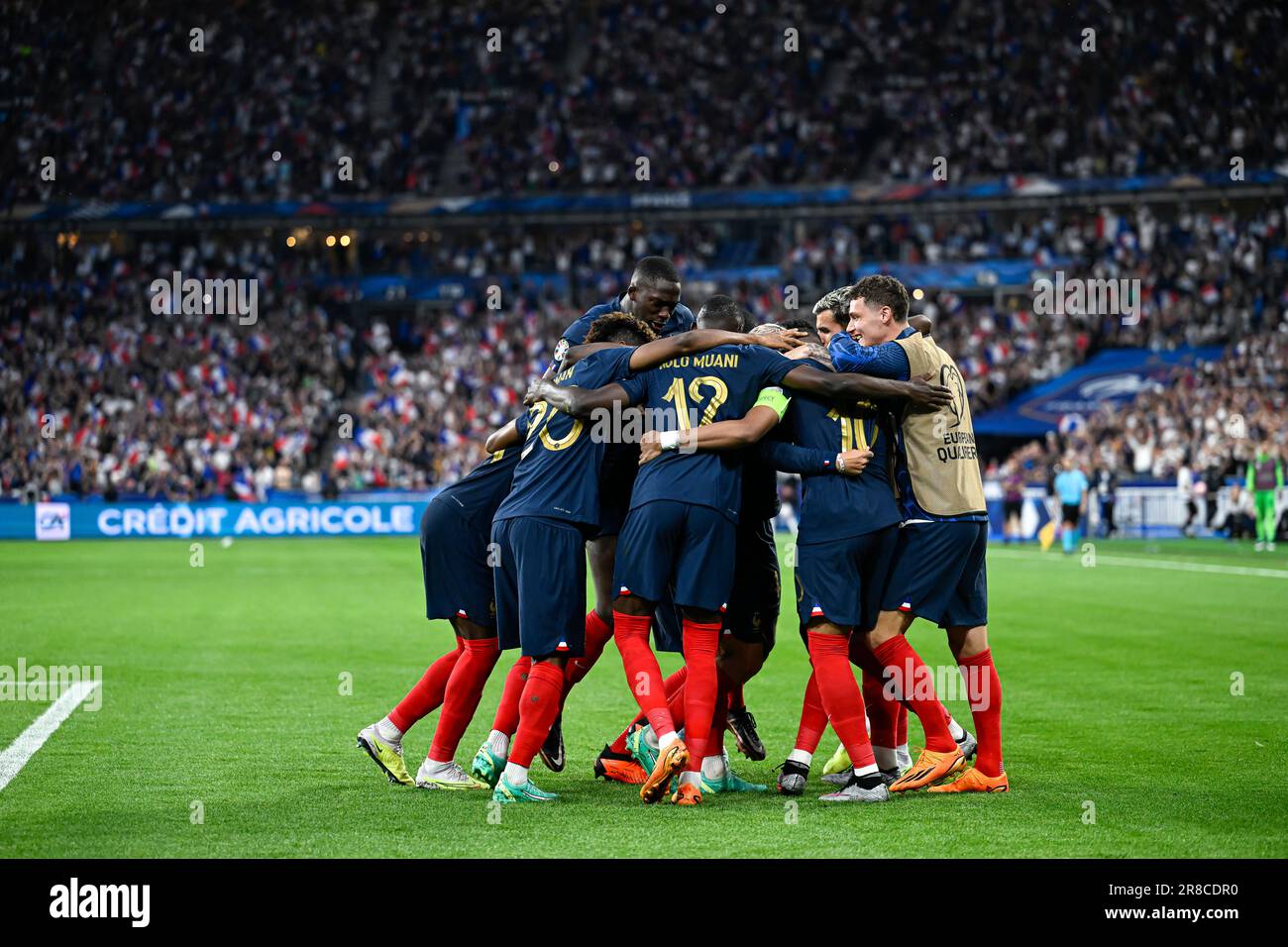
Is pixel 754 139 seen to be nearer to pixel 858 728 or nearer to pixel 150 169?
pixel 150 169

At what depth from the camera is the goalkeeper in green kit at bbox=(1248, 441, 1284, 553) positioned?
1153 inches

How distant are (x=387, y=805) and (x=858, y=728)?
2303 mm

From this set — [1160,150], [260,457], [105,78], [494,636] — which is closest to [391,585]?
[494,636]

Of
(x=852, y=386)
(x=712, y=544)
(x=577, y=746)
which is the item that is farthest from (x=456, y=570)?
(x=852, y=386)

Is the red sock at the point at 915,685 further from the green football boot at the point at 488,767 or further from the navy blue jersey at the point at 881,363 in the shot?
the green football boot at the point at 488,767

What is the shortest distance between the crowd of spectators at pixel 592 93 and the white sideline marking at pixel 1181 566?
2096 centimetres

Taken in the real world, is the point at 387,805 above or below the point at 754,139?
below

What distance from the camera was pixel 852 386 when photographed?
7.41 m

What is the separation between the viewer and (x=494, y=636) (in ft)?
25.9

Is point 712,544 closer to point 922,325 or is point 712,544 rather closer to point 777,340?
point 777,340

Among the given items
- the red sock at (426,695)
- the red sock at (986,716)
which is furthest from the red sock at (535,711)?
the red sock at (986,716)

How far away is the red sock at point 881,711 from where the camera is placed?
26.1 ft

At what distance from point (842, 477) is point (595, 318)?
67.3 inches

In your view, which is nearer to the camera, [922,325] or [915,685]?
[915,685]
